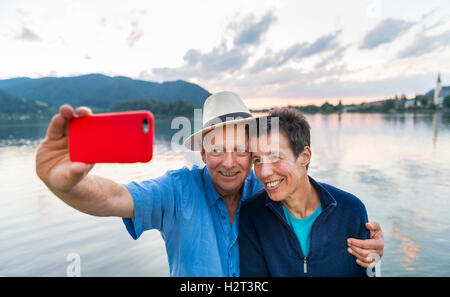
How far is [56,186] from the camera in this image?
5.61 ft

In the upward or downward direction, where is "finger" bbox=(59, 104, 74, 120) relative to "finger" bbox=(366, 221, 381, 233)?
upward

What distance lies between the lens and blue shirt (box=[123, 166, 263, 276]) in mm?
2531

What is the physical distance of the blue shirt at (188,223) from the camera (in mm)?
2531

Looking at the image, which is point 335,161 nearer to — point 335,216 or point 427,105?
point 335,216

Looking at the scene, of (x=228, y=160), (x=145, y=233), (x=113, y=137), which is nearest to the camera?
(x=113, y=137)

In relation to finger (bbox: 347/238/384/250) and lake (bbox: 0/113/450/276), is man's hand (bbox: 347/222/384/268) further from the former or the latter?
lake (bbox: 0/113/450/276)

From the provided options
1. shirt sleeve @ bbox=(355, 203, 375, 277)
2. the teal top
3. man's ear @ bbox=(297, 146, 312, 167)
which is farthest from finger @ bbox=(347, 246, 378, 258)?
man's ear @ bbox=(297, 146, 312, 167)

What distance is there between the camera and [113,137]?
144 cm

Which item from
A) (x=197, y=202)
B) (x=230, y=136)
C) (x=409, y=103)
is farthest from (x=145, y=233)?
(x=409, y=103)

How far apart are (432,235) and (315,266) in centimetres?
1075

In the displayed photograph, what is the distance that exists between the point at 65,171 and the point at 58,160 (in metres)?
0.09

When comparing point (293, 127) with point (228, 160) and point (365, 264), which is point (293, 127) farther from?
point (365, 264)
